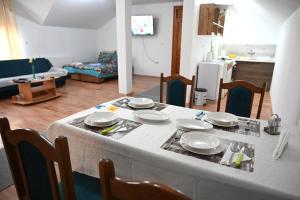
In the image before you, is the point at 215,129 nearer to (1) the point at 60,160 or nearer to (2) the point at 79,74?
(1) the point at 60,160

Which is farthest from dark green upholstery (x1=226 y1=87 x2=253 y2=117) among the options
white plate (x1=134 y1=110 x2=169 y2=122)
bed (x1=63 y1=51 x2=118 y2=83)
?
bed (x1=63 y1=51 x2=118 y2=83)

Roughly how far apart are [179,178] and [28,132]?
68 centimetres

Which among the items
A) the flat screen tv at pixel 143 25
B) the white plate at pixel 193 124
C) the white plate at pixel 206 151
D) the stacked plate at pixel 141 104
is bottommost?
the white plate at pixel 206 151

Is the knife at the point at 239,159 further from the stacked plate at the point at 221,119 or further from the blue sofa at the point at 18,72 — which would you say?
the blue sofa at the point at 18,72

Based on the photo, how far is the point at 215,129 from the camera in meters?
1.32

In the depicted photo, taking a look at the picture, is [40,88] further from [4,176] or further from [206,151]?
[206,151]

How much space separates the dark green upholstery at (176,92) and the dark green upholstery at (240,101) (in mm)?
448

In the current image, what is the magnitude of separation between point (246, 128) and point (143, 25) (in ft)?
19.3

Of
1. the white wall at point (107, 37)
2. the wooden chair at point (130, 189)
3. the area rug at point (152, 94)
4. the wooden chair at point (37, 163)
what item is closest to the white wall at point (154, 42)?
the white wall at point (107, 37)

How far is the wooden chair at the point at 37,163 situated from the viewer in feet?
2.39

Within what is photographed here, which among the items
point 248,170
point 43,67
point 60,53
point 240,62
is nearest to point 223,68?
point 240,62

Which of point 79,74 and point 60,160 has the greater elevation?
point 60,160

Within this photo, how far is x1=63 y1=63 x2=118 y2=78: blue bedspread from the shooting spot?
18.7ft

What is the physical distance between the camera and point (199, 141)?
1.14 m
